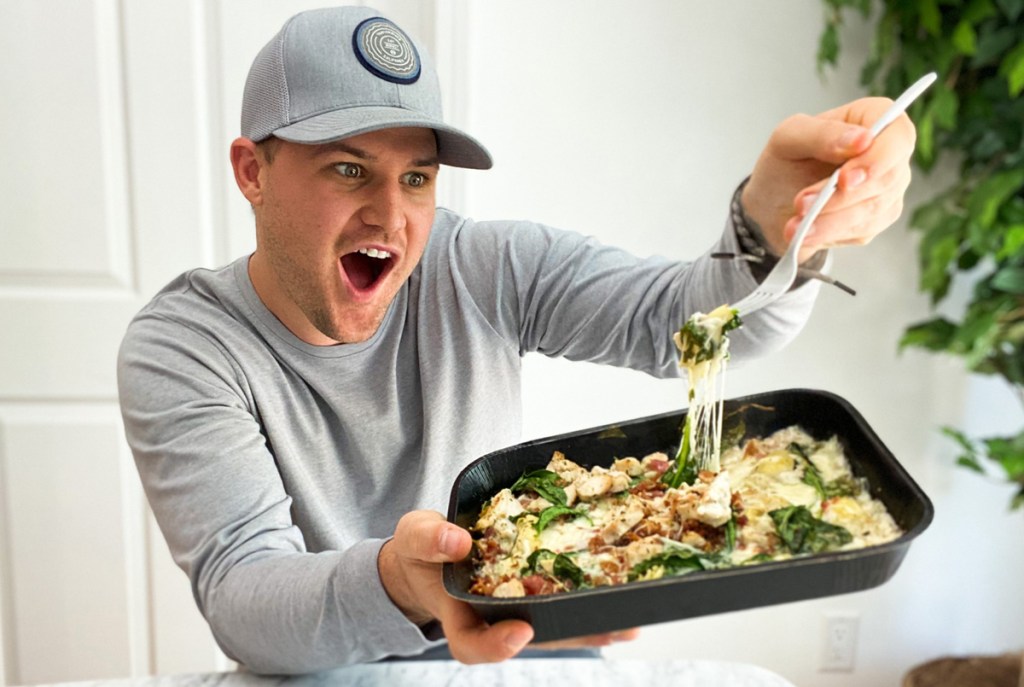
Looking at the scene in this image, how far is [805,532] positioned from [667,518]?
4.7 inches

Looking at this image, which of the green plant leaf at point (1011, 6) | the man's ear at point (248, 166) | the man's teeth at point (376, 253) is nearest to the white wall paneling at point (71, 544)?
the man's ear at point (248, 166)

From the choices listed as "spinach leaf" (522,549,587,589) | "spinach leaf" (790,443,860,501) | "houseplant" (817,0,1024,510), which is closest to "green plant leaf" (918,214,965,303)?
"houseplant" (817,0,1024,510)

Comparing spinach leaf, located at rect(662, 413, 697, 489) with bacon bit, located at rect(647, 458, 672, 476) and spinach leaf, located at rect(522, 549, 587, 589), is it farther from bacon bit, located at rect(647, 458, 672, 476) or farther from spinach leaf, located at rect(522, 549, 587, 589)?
spinach leaf, located at rect(522, 549, 587, 589)

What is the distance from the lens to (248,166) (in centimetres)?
116

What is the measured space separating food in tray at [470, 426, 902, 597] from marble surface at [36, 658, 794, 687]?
245 mm

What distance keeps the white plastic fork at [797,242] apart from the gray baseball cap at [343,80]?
368mm

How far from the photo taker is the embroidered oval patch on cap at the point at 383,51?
1.04 m

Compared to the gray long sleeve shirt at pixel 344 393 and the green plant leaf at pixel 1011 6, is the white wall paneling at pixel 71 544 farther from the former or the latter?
the green plant leaf at pixel 1011 6

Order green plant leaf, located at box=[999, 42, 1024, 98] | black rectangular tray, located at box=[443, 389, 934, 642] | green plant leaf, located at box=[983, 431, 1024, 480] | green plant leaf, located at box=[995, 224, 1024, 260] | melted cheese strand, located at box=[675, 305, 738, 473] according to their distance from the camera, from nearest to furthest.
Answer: black rectangular tray, located at box=[443, 389, 934, 642]
melted cheese strand, located at box=[675, 305, 738, 473]
green plant leaf, located at box=[999, 42, 1024, 98]
green plant leaf, located at box=[995, 224, 1024, 260]
green plant leaf, located at box=[983, 431, 1024, 480]

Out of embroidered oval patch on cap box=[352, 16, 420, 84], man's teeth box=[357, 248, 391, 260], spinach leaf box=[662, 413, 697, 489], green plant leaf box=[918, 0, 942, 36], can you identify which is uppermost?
green plant leaf box=[918, 0, 942, 36]

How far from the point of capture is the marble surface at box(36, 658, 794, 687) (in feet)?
3.48

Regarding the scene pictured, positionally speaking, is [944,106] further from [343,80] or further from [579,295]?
[343,80]

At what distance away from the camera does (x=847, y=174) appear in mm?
858

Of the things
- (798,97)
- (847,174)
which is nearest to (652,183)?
(798,97)
